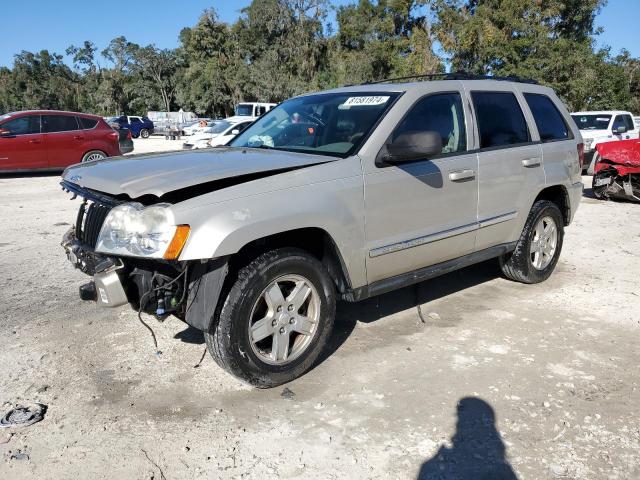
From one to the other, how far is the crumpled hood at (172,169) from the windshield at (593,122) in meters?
14.0

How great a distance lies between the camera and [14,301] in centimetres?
489

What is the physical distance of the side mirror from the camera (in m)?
3.51

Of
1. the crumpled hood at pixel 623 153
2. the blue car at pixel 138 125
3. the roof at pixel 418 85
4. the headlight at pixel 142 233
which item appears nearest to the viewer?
the headlight at pixel 142 233

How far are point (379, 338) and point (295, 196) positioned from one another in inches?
60.1

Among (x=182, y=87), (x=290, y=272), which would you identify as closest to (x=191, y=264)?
(x=290, y=272)

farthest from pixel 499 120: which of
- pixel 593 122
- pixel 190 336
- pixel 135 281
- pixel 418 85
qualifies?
pixel 593 122

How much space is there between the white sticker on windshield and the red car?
1102cm

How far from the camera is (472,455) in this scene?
277 cm

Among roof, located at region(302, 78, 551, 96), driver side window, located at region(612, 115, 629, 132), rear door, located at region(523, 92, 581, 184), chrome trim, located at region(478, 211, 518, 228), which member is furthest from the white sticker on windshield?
driver side window, located at region(612, 115, 629, 132)

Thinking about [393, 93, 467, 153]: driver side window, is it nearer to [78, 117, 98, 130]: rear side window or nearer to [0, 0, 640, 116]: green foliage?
[78, 117, 98, 130]: rear side window

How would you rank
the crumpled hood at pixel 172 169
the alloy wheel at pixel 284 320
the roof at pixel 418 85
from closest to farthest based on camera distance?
the crumpled hood at pixel 172 169 → the alloy wheel at pixel 284 320 → the roof at pixel 418 85

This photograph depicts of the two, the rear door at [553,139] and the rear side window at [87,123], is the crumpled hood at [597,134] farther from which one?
the rear side window at [87,123]

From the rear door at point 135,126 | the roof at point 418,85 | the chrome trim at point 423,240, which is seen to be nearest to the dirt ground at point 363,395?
the chrome trim at point 423,240

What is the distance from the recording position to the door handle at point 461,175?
411 centimetres
